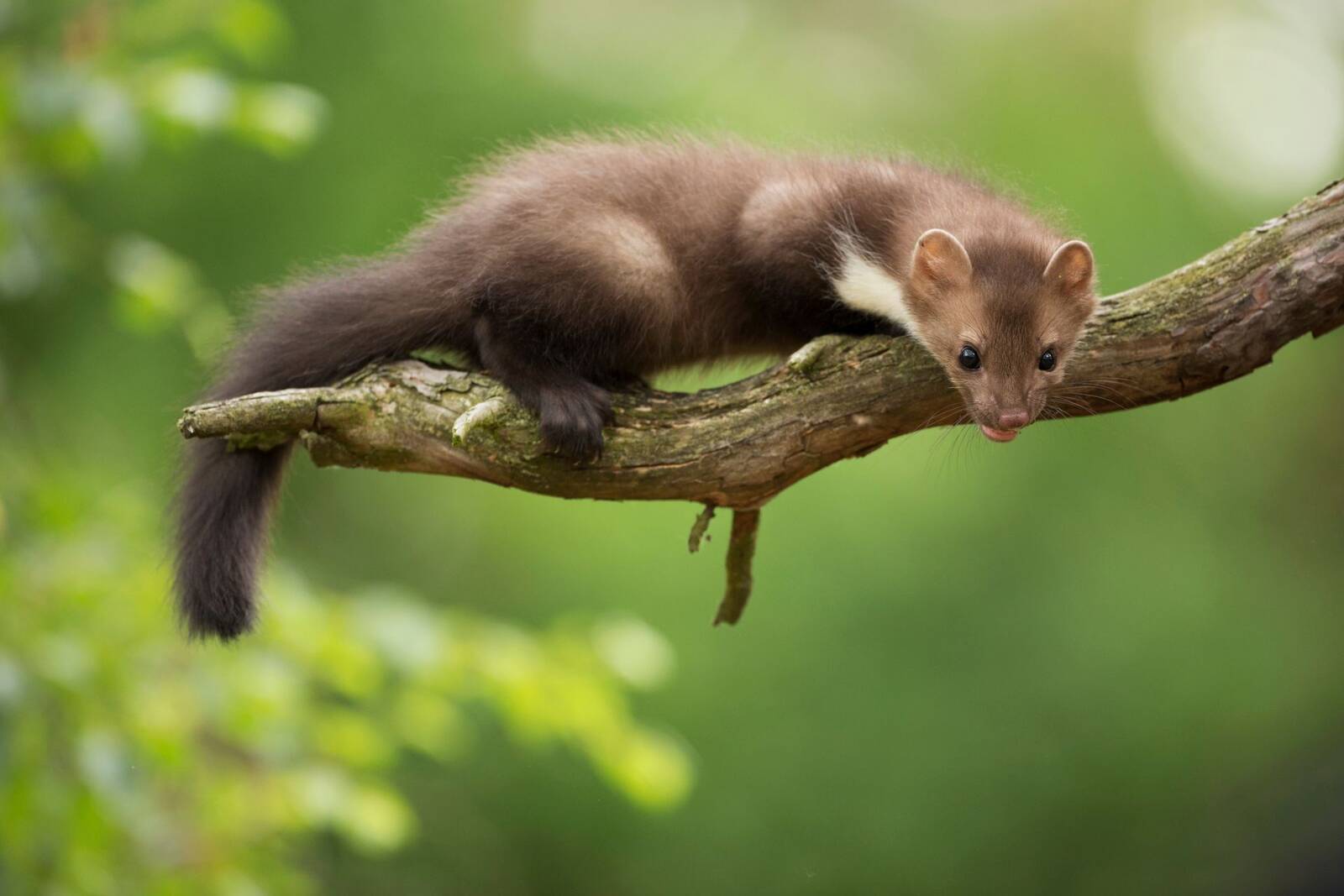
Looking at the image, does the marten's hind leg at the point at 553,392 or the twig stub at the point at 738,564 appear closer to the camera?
the marten's hind leg at the point at 553,392

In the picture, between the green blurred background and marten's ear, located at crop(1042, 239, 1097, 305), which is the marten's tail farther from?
the green blurred background

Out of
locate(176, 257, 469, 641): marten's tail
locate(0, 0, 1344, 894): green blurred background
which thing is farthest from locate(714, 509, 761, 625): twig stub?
locate(0, 0, 1344, 894): green blurred background

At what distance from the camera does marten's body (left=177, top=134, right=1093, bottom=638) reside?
3838mm

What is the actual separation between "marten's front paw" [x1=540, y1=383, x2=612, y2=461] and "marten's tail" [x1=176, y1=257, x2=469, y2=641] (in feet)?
1.61

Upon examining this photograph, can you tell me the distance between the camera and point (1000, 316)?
394 cm

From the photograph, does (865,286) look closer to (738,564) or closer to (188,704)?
(738,564)

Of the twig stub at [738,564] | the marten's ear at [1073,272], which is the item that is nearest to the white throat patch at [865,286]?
the marten's ear at [1073,272]

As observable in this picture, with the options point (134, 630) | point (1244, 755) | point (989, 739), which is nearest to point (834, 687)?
point (989, 739)

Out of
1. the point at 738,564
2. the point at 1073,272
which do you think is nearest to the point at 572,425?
the point at 738,564

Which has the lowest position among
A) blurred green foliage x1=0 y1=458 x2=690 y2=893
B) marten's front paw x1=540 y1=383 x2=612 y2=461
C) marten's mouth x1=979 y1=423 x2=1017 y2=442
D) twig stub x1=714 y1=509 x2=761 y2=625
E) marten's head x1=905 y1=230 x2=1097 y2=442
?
blurred green foliage x1=0 y1=458 x2=690 y2=893

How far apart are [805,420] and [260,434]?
4.60 feet

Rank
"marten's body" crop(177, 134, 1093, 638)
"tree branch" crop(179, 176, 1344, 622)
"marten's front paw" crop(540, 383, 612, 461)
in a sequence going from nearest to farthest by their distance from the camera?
"tree branch" crop(179, 176, 1344, 622), "marten's front paw" crop(540, 383, 612, 461), "marten's body" crop(177, 134, 1093, 638)

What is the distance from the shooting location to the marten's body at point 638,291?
12.6ft

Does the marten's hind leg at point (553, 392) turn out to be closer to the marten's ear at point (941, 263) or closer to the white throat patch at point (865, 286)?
the white throat patch at point (865, 286)
